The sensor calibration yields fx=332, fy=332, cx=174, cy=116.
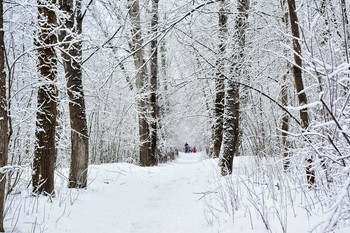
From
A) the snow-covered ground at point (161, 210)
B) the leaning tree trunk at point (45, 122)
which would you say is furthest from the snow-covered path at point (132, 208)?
the leaning tree trunk at point (45, 122)

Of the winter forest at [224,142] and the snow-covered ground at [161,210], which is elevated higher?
the winter forest at [224,142]

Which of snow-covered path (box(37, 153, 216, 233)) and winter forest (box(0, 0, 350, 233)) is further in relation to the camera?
snow-covered path (box(37, 153, 216, 233))

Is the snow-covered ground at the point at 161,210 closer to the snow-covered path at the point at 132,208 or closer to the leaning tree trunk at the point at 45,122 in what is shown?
the snow-covered path at the point at 132,208

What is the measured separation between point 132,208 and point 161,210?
0.51 m

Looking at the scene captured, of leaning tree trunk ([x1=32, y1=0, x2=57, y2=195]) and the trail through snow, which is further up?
leaning tree trunk ([x1=32, y1=0, x2=57, y2=195])

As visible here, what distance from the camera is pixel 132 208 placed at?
5.72 meters

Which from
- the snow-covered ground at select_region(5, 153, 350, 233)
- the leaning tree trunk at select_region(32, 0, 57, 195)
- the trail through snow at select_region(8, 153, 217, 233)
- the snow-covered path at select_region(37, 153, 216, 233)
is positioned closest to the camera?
the snow-covered ground at select_region(5, 153, 350, 233)

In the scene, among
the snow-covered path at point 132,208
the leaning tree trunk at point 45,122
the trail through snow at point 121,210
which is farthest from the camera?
the leaning tree trunk at point 45,122

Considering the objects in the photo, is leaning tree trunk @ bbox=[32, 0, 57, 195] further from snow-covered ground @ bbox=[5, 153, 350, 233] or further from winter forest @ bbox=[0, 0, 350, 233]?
snow-covered ground @ bbox=[5, 153, 350, 233]

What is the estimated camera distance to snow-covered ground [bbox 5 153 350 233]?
3250mm

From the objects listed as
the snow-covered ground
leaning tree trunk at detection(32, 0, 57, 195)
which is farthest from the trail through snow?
leaning tree trunk at detection(32, 0, 57, 195)

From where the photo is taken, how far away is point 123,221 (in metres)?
4.90

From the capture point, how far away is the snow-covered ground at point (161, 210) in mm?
3250

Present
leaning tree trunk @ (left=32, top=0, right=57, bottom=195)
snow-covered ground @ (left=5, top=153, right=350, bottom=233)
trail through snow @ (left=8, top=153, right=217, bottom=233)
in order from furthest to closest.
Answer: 1. leaning tree trunk @ (left=32, top=0, right=57, bottom=195)
2. trail through snow @ (left=8, top=153, right=217, bottom=233)
3. snow-covered ground @ (left=5, top=153, right=350, bottom=233)
